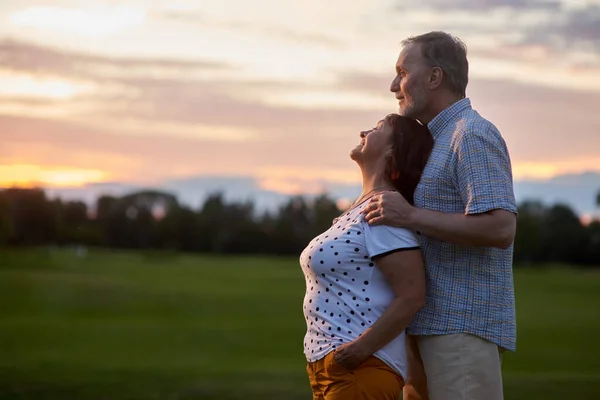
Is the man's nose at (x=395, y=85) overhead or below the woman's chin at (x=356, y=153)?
overhead

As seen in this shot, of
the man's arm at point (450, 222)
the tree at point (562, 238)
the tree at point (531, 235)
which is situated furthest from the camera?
the tree at point (531, 235)

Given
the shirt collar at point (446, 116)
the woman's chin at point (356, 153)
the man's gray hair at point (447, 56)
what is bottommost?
the woman's chin at point (356, 153)

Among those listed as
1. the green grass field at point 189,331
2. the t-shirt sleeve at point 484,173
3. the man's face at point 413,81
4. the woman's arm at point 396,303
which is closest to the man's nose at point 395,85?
the man's face at point 413,81

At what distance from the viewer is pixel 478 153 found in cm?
272

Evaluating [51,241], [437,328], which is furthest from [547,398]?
[51,241]

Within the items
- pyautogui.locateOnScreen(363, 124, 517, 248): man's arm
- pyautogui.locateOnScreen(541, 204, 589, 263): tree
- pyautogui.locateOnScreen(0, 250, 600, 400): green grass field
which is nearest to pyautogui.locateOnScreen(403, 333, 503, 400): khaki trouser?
pyautogui.locateOnScreen(363, 124, 517, 248): man's arm

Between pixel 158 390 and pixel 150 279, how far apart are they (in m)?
33.2

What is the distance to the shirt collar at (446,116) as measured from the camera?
2.88 metres

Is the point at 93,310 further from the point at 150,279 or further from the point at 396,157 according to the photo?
the point at 396,157

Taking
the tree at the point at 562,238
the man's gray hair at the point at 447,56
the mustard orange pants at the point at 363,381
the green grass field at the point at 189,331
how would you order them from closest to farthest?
the mustard orange pants at the point at 363,381, the man's gray hair at the point at 447,56, the green grass field at the point at 189,331, the tree at the point at 562,238

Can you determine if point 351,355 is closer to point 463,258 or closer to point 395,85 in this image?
point 463,258

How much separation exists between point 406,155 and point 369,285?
436mm

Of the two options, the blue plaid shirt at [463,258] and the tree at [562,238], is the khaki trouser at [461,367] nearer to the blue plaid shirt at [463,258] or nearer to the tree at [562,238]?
the blue plaid shirt at [463,258]

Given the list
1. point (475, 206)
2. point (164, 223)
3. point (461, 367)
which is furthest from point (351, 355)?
point (164, 223)
